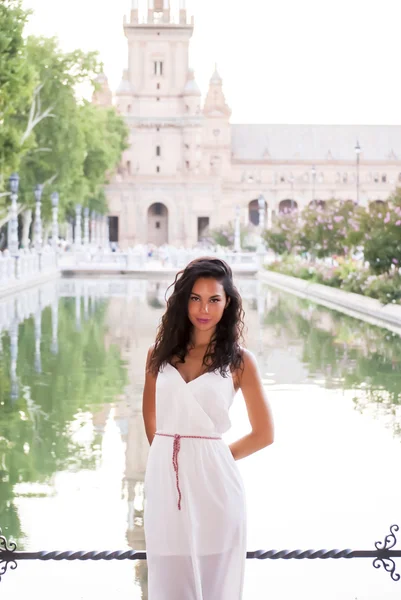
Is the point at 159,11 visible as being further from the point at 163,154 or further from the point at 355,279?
the point at 355,279

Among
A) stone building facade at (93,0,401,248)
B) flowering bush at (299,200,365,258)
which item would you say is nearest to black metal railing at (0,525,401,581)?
flowering bush at (299,200,365,258)

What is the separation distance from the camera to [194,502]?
3.73m

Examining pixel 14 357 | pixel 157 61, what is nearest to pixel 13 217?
pixel 14 357

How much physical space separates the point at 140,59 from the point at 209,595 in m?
105

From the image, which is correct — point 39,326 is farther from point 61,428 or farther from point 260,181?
point 260,181

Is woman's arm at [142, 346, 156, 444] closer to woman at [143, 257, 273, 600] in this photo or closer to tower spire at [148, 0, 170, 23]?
woman at [143, 257, 273, 600]

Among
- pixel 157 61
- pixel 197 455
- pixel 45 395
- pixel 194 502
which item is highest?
pixel 157 61

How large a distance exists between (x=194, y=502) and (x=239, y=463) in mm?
4823

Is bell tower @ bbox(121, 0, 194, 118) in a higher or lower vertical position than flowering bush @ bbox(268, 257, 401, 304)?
higher

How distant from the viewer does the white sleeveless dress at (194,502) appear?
3.72m

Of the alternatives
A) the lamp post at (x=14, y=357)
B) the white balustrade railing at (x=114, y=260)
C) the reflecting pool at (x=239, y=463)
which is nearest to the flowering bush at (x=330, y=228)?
the white balustrade railing at (x=114, y=260)

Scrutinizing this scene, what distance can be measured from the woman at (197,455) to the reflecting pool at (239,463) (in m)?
1.68

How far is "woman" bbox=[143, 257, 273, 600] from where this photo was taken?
372 cm

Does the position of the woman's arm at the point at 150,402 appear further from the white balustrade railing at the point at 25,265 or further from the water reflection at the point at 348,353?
the white balustrade railing at the point at 25,265
